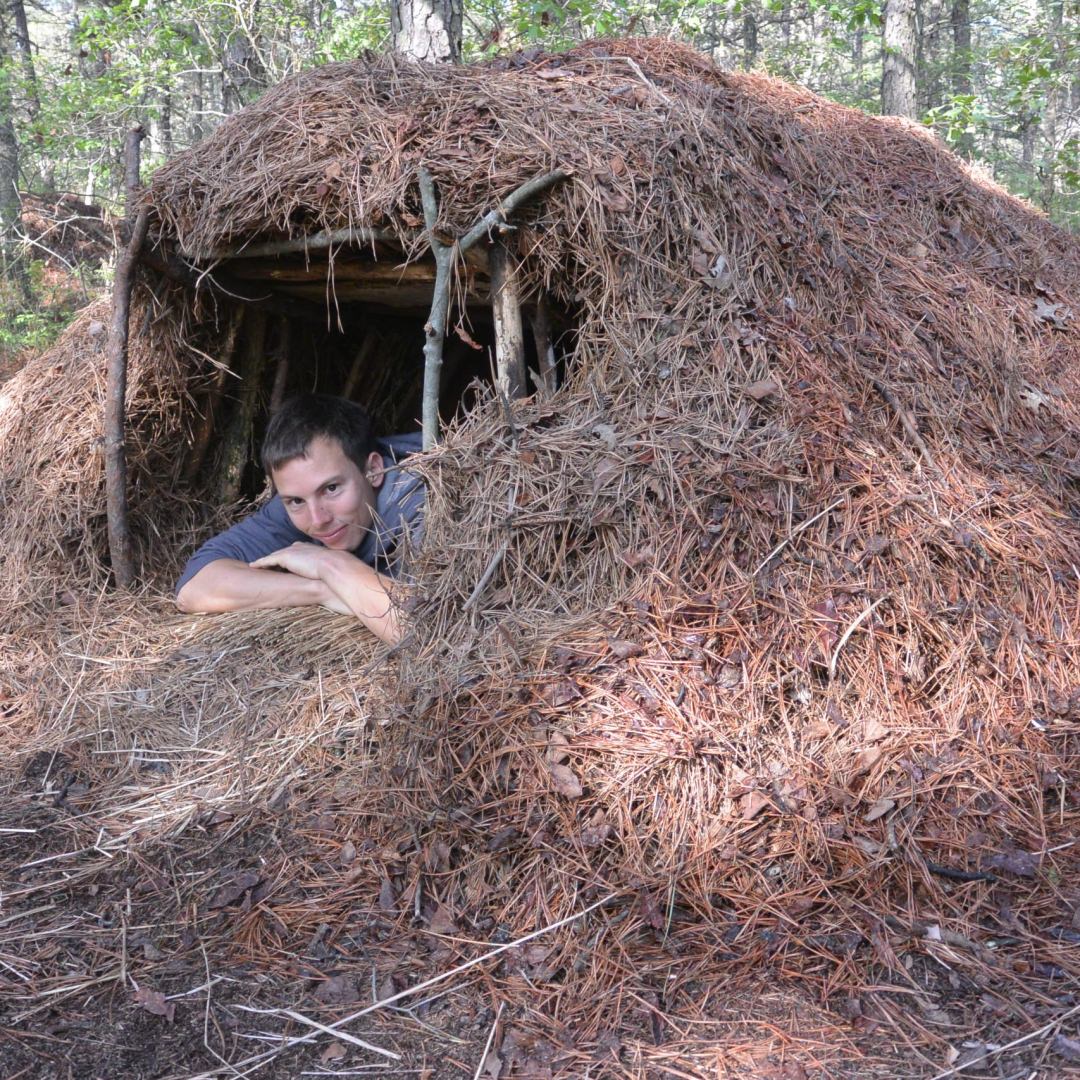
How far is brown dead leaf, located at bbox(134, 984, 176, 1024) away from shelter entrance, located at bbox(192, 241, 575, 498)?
2.01 meters

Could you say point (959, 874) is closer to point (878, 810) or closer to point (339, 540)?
point (878, 810)

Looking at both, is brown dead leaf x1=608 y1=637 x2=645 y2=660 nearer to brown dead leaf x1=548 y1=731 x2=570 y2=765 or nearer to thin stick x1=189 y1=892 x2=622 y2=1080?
brown dead leaf x1=548 y1=731 x2=570 y2=765

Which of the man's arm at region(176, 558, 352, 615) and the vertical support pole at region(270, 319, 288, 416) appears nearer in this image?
the man's arm at region(176, 558, 352, 615)

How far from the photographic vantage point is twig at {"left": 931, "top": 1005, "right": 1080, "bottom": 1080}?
2.08 m

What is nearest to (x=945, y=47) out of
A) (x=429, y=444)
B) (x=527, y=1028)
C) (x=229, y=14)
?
(x=229, y=14)

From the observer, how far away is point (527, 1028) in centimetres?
230

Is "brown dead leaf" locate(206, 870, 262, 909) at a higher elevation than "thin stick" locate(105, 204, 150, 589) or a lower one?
lower

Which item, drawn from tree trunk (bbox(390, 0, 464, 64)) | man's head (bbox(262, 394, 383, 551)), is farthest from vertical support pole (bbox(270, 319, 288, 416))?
tree trunk (bbox(390, 0, 464, 64))

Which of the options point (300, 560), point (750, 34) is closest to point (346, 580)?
point (300, 560)

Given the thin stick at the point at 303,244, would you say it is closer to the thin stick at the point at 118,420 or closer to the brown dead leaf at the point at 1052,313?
the thin stick at the point at 118,420

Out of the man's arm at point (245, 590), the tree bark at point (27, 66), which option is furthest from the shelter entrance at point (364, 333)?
the tree bark at point (27, 66)

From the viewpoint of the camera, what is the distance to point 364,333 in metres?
5.90

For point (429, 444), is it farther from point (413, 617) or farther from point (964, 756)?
point (964, 756)

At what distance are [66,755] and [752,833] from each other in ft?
8.92
